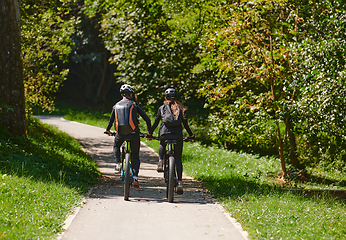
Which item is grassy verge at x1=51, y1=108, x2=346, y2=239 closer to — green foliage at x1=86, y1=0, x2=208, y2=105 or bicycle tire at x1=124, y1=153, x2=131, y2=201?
bicycle tire at x1=124, y1=153, x2=131, y2=201

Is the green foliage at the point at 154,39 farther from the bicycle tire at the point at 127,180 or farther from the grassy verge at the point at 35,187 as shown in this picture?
the bicycle tire at the point at 127,180

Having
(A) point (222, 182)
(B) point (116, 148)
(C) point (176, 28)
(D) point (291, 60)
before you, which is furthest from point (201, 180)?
(C) point (176, 28)

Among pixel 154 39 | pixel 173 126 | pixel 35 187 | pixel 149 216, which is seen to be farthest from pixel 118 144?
pixel 154 39

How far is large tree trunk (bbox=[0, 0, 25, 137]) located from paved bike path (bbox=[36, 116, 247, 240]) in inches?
123

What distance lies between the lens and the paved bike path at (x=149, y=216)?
5.69m

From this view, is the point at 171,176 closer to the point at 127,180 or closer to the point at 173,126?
the point at 127,180

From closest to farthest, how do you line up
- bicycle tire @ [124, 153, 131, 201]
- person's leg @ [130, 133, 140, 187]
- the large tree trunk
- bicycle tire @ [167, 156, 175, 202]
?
bicycle tire @ [167, 156, 175, 202] < bicycle tire @ [124, 153, 131, 201] < person's leg @ [130, 133, 140, 187] < the large tree trunk

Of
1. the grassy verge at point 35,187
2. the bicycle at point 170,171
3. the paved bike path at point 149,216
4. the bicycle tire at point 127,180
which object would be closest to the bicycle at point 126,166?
the bicycle tire at point 127,180

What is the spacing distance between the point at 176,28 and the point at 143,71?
135 inches

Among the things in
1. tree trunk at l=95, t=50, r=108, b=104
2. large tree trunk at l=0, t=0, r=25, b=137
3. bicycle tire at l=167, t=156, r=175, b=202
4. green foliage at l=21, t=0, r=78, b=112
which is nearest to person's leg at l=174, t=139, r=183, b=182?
bicycle tire at l=167, t=156, r=175, b=202

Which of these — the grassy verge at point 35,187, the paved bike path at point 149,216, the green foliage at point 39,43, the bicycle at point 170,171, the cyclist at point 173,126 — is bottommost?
the paved bike path at point 149,216

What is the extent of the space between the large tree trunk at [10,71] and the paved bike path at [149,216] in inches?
123

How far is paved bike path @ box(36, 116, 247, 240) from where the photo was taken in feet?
18.7

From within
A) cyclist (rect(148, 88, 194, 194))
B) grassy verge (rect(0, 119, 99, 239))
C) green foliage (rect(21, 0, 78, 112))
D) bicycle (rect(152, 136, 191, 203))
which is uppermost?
green foliage (rect(21, 0, 78, 112))
